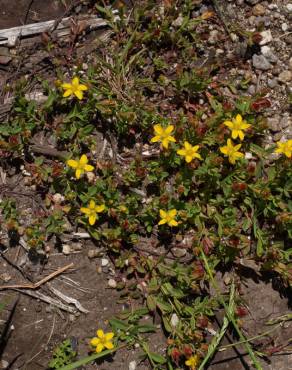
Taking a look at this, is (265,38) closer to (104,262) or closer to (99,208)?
(99,208)

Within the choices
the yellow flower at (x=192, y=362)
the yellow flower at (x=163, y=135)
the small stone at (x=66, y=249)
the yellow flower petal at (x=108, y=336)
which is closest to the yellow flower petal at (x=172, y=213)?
the yellow flower at (x=163, y=135)

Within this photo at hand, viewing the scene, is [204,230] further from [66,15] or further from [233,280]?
[66,15]

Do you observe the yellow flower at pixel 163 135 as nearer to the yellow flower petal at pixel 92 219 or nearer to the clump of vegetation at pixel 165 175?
the clump of vegetation at pixel 165 175

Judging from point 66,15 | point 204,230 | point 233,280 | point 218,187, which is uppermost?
point 66,15

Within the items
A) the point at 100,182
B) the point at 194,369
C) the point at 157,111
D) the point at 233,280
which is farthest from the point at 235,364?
the point at 157,111

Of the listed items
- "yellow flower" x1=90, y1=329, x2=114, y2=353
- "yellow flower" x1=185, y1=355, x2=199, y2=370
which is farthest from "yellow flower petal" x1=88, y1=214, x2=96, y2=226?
"yellow flower" x1=185, y1=355, x2=199, y2=370

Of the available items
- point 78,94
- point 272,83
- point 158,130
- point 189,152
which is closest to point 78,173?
point 78,94
